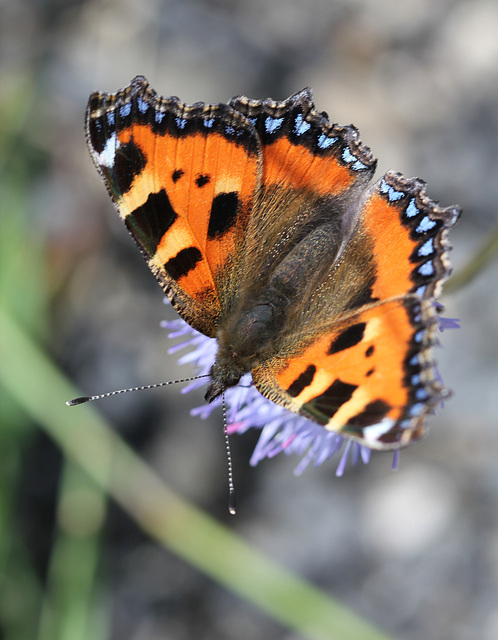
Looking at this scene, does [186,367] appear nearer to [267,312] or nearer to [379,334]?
[267,312]

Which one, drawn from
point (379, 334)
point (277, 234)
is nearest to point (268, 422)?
point (277, 234)

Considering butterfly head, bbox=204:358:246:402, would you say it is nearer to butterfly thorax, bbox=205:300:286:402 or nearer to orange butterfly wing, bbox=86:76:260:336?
butterfly thorax, bbox=205:300:286:402

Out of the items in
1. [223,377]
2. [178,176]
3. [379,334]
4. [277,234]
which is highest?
[178,176]

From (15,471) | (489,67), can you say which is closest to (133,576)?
(15,471)

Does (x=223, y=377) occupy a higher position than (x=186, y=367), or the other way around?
(x=223, y=377)

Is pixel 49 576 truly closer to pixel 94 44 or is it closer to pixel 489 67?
pixel 94 44
